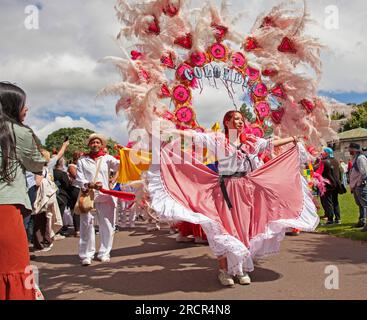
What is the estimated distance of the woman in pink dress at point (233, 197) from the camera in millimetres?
4527

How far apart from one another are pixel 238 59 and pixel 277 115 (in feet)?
3.99

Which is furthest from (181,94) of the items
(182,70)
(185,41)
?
(185,41)

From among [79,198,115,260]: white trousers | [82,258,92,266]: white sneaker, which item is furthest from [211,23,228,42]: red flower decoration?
[82,258,92,266]: white sneaker

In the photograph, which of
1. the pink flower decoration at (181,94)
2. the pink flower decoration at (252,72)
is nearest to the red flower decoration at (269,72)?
the pink flower decoration at (252,72)

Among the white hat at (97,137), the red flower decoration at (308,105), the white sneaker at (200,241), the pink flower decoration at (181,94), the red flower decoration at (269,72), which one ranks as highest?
the red flower decoration at (269,72)

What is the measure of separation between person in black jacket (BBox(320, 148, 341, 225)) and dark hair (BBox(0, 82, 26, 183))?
26.9 feet

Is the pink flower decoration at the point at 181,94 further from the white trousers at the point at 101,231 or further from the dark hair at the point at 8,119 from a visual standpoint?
the dark hair at the point at 8,119

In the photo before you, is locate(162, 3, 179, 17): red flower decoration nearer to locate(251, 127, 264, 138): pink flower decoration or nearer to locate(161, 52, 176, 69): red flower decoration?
locate(161, 52, 176, 69): red flower decoration

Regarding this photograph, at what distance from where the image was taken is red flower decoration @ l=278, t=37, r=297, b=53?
711cm

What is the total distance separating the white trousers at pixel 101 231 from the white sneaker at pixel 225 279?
2.31m

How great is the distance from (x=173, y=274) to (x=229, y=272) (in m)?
0.97

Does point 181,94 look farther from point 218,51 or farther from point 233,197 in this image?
point 233,197
